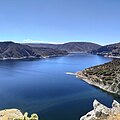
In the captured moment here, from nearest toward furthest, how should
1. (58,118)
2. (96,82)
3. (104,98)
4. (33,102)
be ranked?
(58,118), (33,102), (104,98), (96,82)

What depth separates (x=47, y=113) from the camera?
69.8 meters

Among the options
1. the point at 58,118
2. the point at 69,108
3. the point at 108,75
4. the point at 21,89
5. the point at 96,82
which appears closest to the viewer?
the point at 58,118

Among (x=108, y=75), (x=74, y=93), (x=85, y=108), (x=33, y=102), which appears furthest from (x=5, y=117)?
(x=108, y=75)

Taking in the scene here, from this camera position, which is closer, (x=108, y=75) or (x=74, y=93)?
(x=74, y=93)

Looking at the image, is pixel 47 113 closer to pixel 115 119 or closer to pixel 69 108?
pixel 69 108

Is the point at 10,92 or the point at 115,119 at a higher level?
the point at 115,119

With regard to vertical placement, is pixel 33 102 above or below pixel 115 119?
below

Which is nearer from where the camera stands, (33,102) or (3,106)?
(3,106)

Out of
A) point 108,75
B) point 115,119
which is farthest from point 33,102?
point 108,75

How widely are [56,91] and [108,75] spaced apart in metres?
41.4

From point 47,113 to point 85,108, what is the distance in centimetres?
1460

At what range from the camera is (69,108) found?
75.6 meters

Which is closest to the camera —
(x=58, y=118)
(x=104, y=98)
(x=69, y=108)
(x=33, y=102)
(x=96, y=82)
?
(x=58, y=118)

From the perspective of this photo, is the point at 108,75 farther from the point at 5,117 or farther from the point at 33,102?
the point at 5,117
